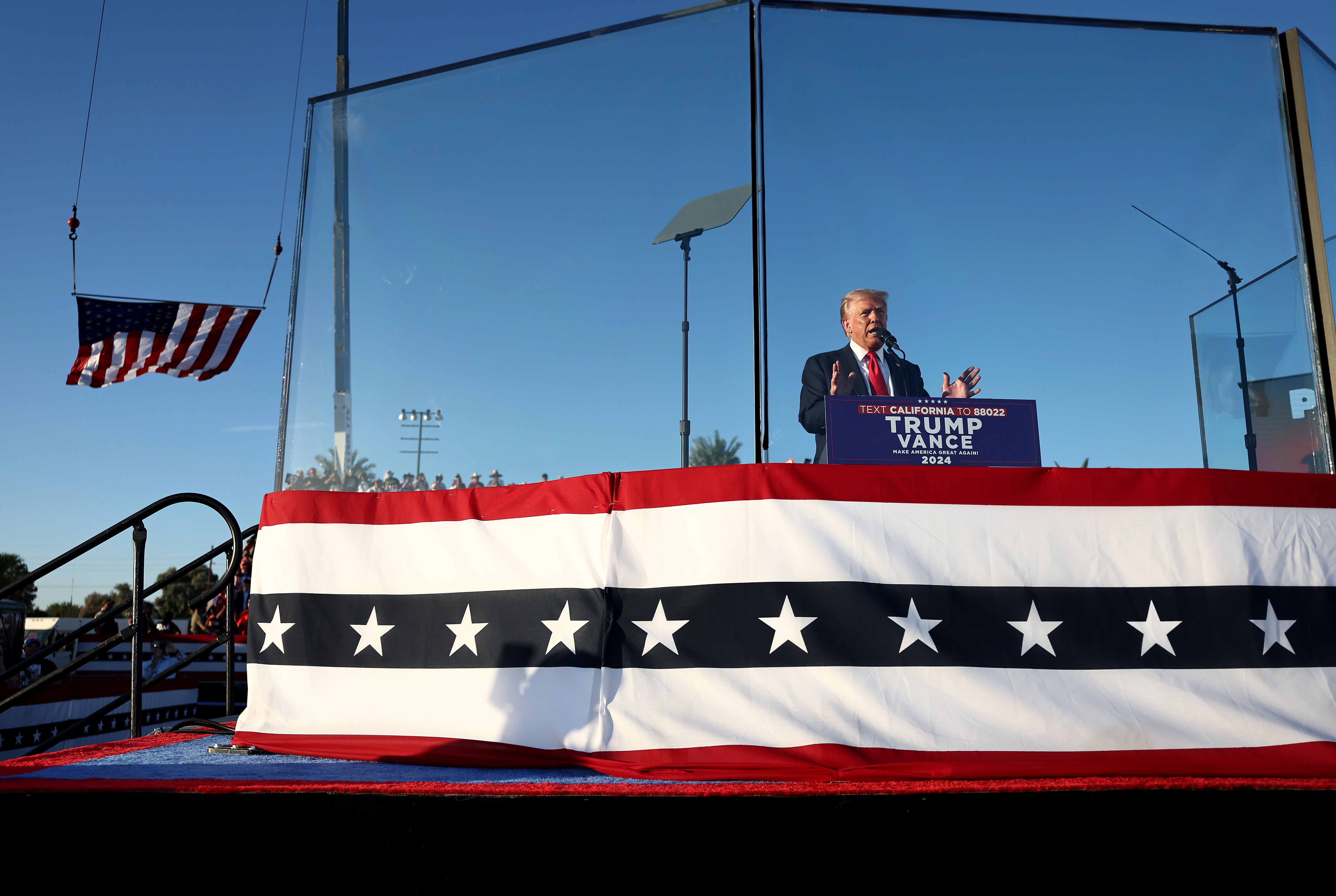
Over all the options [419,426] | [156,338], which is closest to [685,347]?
[419,426]

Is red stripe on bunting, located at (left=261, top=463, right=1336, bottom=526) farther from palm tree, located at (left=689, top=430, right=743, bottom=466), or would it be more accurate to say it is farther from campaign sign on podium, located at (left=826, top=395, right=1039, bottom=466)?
palm tree, located at (left=689, top=430, right=743, bottom=466)

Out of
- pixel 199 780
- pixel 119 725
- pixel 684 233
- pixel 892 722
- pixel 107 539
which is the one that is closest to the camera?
pixel 199 780

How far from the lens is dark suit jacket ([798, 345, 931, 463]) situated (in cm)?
385

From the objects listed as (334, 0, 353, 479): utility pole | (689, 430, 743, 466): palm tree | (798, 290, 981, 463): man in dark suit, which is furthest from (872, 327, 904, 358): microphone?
(334, 0, 353, 479): utility pole

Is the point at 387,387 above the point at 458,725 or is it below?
above

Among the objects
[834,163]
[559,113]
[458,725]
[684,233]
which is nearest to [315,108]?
[559,113]

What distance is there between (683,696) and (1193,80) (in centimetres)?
411

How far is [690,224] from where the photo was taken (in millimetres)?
4250

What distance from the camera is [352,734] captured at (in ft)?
10.7

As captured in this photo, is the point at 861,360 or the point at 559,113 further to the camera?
the point at 559,113

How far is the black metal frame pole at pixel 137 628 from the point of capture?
3.71 metres

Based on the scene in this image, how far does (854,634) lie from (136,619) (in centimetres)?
323

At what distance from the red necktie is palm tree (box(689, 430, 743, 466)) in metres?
0.68

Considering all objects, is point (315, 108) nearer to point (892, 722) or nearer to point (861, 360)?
point (861, 360)
